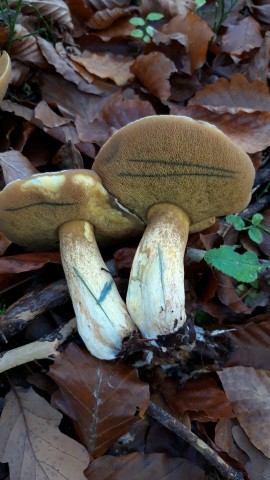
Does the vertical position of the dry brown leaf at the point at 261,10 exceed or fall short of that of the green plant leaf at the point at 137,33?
it falls short

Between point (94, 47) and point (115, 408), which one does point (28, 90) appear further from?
point (115, 408)

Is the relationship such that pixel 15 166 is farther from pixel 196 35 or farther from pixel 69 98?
pixel 196 35

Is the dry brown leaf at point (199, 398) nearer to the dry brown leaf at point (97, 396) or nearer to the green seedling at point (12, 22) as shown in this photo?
the dry brown leaf at point (97, 396)

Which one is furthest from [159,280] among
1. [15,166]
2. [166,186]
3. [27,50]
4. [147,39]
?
[147,39]

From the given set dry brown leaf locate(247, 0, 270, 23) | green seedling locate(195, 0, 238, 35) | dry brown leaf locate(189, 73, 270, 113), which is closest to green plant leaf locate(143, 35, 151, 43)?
green seedling locate(195, 0, 238, 35)

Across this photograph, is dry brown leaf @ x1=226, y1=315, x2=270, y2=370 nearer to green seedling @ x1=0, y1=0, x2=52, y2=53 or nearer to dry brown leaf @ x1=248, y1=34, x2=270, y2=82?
dry brown leaf @ x1=248, y1=34, x2=270, y2=82

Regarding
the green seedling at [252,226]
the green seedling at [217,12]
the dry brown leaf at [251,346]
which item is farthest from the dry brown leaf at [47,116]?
the dry brown leaf at [251,346]

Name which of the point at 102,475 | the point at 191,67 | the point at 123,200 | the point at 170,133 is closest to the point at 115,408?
the point at 102,475
